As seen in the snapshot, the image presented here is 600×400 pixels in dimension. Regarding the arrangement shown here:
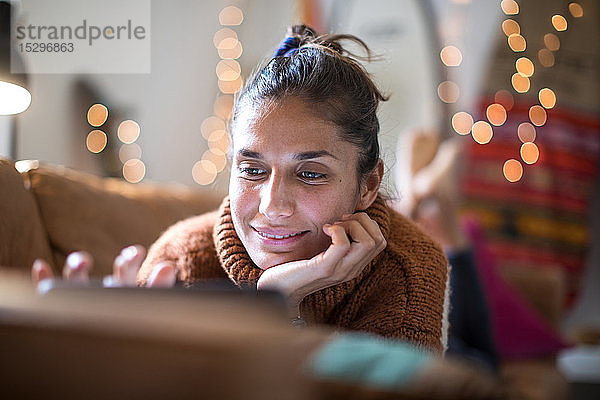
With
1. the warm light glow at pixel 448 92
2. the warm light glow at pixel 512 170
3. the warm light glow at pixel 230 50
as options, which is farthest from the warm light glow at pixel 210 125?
the warm light glow at pixel 512 170

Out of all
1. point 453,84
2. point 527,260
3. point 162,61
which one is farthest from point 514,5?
point 162,61

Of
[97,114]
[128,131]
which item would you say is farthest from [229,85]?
[97,114]

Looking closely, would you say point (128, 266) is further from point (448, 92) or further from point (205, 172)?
point (448, 92)

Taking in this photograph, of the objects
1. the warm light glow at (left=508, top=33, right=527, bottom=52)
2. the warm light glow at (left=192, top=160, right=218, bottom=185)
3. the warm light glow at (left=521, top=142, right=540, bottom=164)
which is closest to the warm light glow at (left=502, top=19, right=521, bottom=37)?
the warm light glow at (left=508, top=33, right=527, bottom=52)

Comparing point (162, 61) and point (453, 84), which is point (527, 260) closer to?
point (453, 84)

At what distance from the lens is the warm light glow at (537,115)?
3221 millimetres

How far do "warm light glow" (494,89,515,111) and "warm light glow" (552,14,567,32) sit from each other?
363mm

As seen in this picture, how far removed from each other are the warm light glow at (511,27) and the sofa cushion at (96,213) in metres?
2.07

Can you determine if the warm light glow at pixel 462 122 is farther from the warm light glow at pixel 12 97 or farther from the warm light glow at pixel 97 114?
the warm light glow at pixel 12 97

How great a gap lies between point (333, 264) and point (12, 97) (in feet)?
2.82

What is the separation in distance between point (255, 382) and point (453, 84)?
313cm

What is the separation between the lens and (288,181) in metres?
1.02

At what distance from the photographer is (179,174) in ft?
11.4

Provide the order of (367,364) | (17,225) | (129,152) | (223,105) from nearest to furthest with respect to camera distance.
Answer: (367,364) < (17,225) < (129,152) < (223,105)
